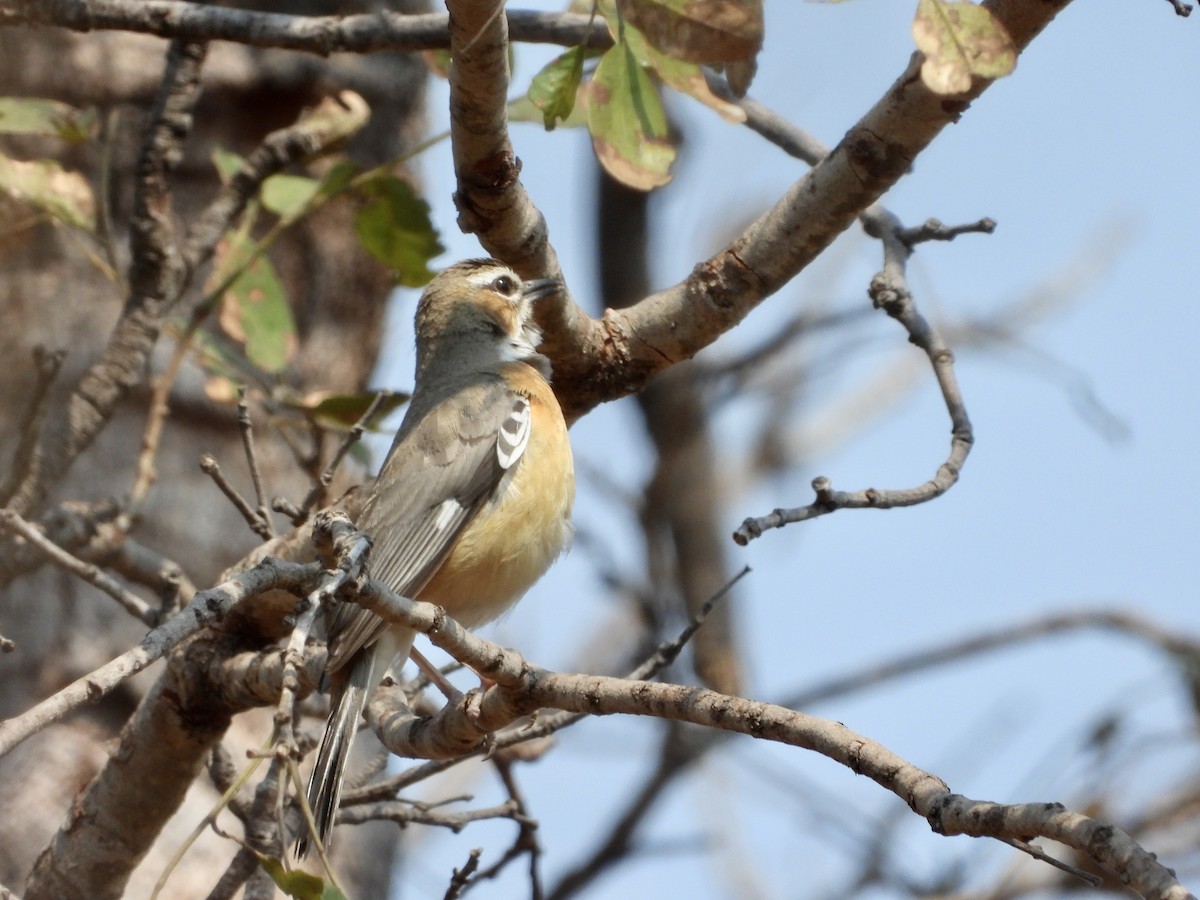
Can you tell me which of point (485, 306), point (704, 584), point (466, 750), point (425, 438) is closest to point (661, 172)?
point (466, 750)

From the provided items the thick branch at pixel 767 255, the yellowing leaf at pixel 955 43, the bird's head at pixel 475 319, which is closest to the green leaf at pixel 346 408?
the thick branch at pixel 767 255

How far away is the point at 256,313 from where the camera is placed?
5.14 m

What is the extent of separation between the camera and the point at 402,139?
6.98 metres

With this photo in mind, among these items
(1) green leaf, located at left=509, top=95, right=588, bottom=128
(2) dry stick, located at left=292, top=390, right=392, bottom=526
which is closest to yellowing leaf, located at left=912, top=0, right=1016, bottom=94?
(1) green leaf, located at left=509, top=95, right=588, bottom=128

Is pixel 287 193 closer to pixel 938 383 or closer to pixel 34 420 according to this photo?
pixel 34 420

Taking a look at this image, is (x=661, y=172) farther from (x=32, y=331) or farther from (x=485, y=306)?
(x=32, y=331)

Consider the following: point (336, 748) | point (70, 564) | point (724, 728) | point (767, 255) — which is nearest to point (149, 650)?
point (724, 728)

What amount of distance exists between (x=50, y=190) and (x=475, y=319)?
1.95m

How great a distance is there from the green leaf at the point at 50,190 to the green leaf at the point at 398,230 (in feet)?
2.99

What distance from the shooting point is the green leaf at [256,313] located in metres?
5.11

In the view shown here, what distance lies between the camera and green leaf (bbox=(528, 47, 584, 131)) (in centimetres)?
353

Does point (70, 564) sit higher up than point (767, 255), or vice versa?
point (767, 255)

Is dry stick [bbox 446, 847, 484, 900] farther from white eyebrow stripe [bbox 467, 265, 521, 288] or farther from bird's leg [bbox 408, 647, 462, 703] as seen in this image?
white eyebrow stripe [bbox 467, 265, 521, 288]

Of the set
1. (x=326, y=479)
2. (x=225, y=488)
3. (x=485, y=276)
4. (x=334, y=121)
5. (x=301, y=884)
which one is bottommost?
(x=301, y=884)
